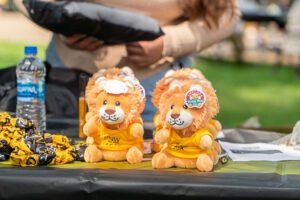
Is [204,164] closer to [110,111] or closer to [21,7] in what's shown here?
[110,111]

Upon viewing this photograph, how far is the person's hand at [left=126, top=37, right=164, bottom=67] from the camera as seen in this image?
234cm

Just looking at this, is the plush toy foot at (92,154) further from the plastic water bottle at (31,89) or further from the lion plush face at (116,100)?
the plastic water bottle at (31,89)

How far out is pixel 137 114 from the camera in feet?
5.77

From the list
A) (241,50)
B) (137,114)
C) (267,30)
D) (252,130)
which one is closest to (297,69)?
(241,50)

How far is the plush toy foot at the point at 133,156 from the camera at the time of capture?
174 centimetres

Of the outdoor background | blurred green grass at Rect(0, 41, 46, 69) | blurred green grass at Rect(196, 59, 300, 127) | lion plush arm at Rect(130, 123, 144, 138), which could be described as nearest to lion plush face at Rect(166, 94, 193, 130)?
lion plush arm at Rect(130, 123, 144, 138)

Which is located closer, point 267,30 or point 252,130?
point 252,130

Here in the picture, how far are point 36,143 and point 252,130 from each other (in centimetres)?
92

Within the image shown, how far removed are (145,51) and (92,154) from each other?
694 mm

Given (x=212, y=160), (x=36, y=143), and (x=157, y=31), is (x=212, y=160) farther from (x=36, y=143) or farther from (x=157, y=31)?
(x=157, y=31)

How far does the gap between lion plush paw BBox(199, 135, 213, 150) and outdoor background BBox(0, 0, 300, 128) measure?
13.0 feet

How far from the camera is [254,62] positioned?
37.3 feet

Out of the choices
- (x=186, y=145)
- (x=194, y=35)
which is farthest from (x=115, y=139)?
(x=194, y=35)

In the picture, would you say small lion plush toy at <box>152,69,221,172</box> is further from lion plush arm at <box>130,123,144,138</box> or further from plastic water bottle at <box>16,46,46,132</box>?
plastic water bottle at <box>16,46,46,132</box>
